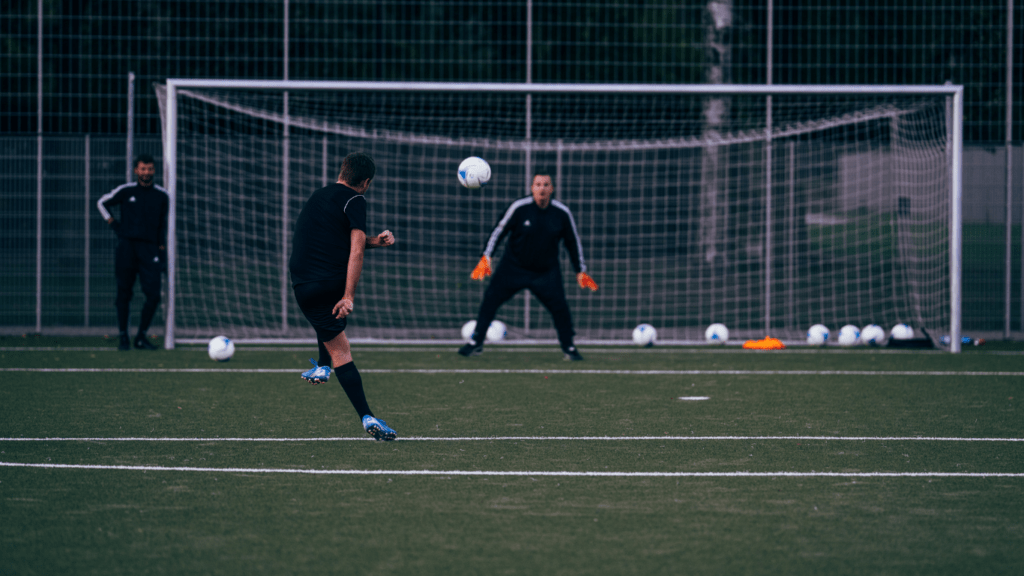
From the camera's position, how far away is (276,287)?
13.6 meters

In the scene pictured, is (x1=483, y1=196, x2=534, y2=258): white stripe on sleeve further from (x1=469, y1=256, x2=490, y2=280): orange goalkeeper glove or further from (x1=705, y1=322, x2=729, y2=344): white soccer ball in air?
(x1=705, y1=322, x2=729, y2=344): white soccer ball in air

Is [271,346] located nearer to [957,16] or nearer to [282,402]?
[282,402]

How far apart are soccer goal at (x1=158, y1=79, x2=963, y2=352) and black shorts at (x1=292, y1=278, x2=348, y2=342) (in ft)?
18.3

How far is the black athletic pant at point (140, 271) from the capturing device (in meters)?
11.4

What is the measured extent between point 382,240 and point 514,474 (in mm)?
1684

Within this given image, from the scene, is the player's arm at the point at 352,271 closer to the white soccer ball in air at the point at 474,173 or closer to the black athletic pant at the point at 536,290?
the white soccer ball in air at the point at 474,173

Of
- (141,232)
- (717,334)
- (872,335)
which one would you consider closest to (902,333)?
(872,335)

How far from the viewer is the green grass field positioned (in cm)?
390

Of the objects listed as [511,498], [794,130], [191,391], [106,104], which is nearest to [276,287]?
[106,104]

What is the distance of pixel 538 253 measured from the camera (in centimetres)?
1069

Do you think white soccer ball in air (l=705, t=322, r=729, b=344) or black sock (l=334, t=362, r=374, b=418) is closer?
black sock (l=334, t=362, r=374, b=418)

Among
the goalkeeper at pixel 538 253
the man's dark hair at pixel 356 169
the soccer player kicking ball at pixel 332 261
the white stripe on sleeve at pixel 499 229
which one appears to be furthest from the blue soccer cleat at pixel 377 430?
the goalkeeper at pixel 538 253

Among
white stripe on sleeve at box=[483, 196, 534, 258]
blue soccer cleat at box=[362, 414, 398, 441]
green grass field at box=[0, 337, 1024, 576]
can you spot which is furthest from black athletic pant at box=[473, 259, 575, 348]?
blue soccer cleat at box=[362, 414, 398, 441]

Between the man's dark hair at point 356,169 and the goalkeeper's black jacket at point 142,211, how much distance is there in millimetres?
5633
